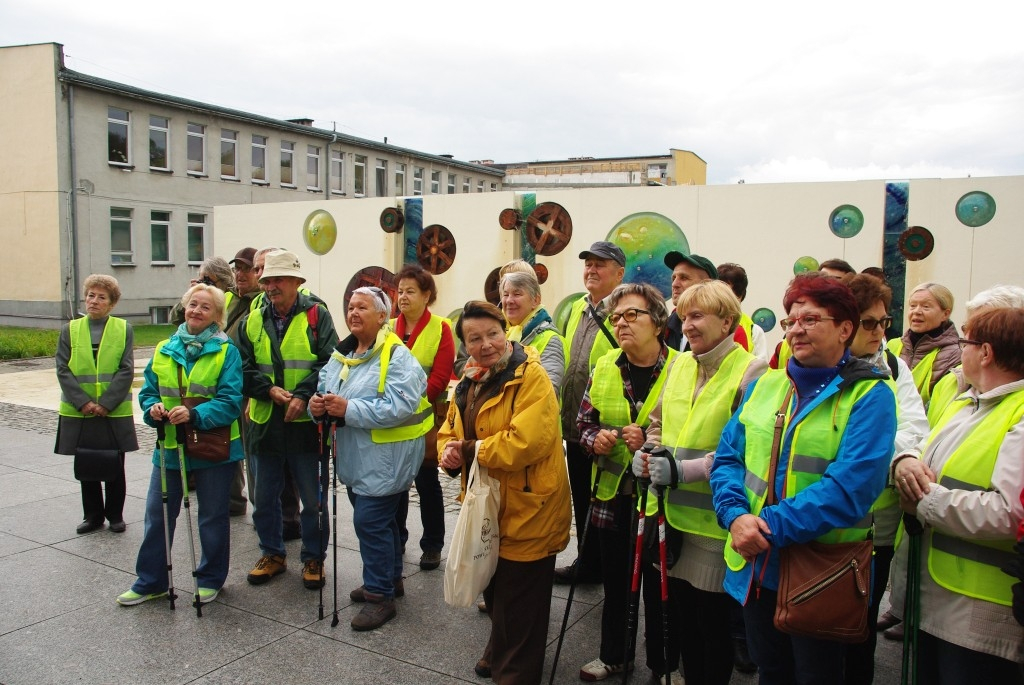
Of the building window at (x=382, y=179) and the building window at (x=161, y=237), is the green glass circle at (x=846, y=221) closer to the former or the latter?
the building window at (x=161, y=237)

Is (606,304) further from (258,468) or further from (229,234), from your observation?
(229,234)

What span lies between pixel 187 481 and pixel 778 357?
10.7 feet

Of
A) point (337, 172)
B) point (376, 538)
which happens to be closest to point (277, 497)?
point (376, 538)

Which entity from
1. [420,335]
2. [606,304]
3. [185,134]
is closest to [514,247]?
[420,335]

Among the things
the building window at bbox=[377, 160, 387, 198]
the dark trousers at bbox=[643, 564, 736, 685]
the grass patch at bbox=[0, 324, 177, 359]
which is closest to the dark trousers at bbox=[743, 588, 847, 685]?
the dark trousers at bbox=[643, 564, 736, 685]

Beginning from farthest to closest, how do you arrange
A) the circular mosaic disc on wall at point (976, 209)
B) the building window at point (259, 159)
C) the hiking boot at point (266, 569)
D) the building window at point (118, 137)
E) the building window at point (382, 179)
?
the building window at point (382, 179) → the building window at point (259, 159) → the building window at point (118, 137) → the circular mosaic disc on wall at point (976, 209) → the hiking boot at point (266, 569)

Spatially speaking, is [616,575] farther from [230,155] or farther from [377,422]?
[230,155]

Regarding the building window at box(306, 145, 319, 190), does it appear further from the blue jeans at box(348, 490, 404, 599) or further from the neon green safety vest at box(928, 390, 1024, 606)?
the neon green safety vest at box(928, 390, 1024, 606)

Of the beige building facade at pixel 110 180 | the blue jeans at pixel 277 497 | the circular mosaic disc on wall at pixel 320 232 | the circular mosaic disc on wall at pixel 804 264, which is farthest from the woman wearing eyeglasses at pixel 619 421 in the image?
the beige building facade at pixel 110 180

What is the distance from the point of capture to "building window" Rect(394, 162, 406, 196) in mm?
36812

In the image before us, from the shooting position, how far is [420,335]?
16.0ft

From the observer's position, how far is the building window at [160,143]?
2636 cm

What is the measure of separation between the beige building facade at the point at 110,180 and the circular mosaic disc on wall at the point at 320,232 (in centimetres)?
1175

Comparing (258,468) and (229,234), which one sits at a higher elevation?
(229,234)
